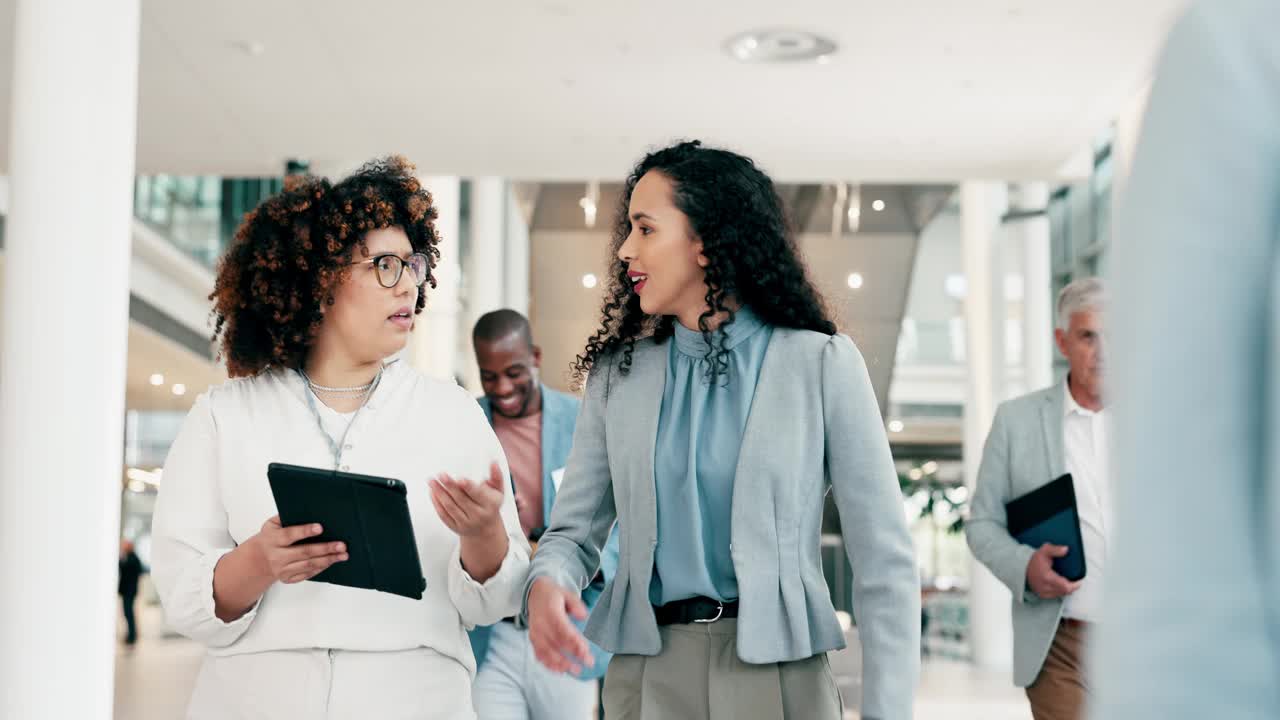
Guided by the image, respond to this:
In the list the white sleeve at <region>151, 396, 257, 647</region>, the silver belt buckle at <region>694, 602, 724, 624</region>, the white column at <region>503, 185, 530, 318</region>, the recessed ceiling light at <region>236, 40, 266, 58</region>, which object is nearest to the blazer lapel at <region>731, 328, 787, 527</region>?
the silver belt buckle at <region>694, 602, 724, 624</region>

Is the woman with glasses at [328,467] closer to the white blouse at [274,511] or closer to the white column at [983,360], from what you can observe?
the white blouse at [274,511]

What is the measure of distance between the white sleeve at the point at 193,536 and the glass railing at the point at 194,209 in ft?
47.5

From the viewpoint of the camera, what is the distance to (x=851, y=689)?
9.19 metres

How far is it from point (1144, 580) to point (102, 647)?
13.7 feet

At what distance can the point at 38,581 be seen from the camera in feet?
13.4

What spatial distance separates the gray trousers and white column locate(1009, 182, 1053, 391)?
11.4 m

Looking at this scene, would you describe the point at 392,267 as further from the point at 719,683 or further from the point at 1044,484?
the point at 1044,484

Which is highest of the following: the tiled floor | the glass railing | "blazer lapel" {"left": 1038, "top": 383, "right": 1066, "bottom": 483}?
the glass railing

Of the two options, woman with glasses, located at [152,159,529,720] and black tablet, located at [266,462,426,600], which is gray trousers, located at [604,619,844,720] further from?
black tablet, located at [266,462,426,600]

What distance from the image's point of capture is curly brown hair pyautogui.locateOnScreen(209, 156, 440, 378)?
2719 mm

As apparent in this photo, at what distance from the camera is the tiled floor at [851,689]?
937cm

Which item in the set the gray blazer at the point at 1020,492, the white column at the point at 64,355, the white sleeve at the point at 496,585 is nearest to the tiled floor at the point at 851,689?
the gray blazer at the point at 1020,492

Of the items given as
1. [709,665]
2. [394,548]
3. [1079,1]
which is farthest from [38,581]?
[1079,1]

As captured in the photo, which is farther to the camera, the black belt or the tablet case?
the tablet case
